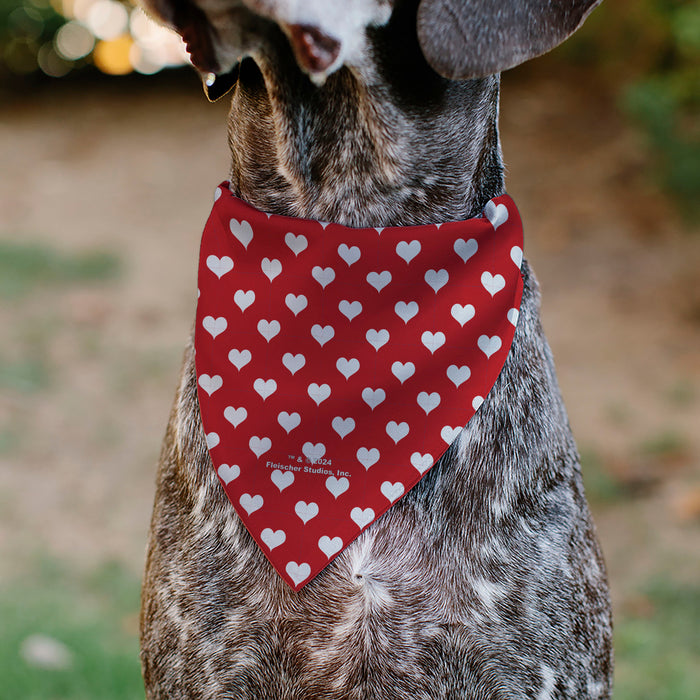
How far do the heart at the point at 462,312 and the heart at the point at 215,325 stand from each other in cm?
53

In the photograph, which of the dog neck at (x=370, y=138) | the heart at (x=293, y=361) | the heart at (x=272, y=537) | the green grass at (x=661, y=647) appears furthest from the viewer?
the green grass at (x=661, y=647)

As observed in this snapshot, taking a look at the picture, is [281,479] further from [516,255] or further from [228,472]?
[516,255]

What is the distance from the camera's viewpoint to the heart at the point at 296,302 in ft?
7.17

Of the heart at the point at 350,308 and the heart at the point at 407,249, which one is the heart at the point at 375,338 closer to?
the heart at the point at 350,308

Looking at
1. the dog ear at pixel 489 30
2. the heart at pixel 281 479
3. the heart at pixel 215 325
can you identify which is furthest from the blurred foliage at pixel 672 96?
the heart at pixel 281 479

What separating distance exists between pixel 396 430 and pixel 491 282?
0.40 metres

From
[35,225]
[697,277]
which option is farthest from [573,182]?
[35,225]

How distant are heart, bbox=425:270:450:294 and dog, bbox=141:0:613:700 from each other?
0.39ft

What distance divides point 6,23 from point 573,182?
21.1ft

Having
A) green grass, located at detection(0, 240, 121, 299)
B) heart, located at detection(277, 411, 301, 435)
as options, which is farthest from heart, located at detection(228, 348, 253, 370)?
green grass, located at detection(0, 240, 121, 299)

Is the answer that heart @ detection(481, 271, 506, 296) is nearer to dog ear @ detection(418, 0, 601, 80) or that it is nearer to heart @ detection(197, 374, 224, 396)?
dog ear @ detection(418, 0, 601, 80)

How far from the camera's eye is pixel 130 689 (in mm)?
3684

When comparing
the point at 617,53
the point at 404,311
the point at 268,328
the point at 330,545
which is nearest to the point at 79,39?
the point at 617,53

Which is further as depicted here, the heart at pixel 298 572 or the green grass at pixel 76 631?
→ the green grass at pixel 76 631
